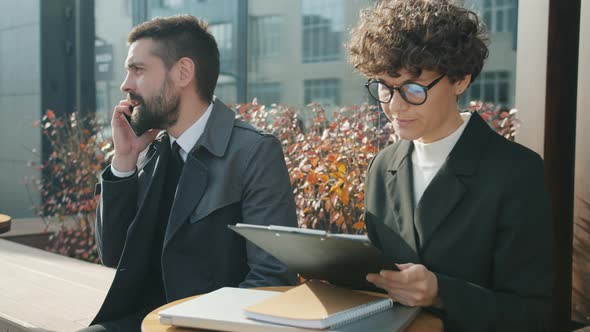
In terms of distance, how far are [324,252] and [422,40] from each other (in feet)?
2.11

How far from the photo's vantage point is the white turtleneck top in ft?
6.52

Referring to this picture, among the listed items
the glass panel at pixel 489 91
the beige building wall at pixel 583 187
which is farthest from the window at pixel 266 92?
the beige building wall at pixel 583 187

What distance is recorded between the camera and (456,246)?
1.89 metres

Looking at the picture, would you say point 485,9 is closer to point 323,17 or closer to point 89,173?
point 323,17

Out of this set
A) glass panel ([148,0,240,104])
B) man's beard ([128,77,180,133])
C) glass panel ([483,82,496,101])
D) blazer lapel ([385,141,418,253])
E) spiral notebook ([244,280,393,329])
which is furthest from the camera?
glass panel ([148,0,240,104])

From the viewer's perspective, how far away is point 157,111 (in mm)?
2521

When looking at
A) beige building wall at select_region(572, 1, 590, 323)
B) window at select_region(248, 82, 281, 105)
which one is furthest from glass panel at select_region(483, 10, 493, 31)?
window at select_region(248, 82, 281, 105)

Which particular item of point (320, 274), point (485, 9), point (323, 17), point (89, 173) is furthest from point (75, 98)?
point (320, 274)

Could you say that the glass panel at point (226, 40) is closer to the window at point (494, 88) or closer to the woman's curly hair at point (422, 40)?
the window at point (494, 88)

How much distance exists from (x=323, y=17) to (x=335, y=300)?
14.8ft

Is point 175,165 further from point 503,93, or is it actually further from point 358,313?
point 503,93

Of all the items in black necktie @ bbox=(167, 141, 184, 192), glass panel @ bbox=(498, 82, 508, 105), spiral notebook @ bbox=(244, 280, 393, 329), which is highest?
glass panel @ bbox=(498, 82, 508, 105)

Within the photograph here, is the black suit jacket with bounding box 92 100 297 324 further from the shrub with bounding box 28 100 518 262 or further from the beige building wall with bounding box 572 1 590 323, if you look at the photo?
the shrub with bounding box 28 100 518 262

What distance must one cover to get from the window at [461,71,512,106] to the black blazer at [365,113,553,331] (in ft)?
9.06
